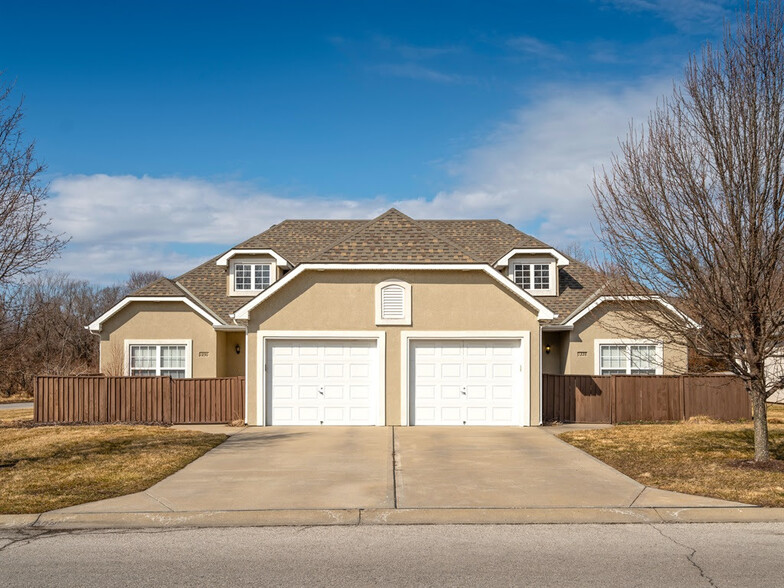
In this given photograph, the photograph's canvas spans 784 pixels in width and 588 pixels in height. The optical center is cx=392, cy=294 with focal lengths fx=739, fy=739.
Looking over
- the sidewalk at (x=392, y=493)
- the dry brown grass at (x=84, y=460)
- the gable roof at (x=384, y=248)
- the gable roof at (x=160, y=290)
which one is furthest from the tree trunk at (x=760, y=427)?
the gable roof at (x=160, y=290)

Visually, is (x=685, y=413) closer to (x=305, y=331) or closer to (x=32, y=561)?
(x=305, y=331)

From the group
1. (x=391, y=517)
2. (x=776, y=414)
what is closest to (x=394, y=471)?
(x=391, y=517)

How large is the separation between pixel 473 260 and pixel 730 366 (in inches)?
314

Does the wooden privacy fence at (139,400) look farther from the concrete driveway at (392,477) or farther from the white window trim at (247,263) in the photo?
the white window trim at (247,263)

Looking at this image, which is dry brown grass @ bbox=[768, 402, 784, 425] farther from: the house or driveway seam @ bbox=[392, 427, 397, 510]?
driveway seam @ bbox=[392, 427, 397, 510]

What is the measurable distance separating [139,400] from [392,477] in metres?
10.8

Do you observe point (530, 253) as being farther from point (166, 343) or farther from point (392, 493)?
point (392, 493)

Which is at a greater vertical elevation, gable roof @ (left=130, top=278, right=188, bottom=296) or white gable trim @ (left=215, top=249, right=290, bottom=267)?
white gable trim @ (left=215, top=249, right=290, bottom=267)

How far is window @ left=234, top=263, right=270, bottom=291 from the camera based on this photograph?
83.9ft

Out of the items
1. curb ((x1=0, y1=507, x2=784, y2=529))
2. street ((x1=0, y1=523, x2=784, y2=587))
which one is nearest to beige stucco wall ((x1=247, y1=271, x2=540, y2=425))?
curb ((x1=0, y1=507, x2=784, y2=529))

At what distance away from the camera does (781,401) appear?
96.8 ft

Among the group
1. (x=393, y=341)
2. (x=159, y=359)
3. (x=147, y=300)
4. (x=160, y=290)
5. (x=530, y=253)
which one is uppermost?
(x=530, y=253)

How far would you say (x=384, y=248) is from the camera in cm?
1984

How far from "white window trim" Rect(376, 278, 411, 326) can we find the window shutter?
5 cm
